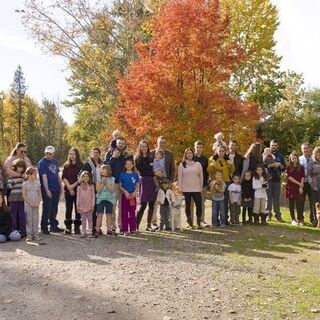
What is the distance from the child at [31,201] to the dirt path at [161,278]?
328mm

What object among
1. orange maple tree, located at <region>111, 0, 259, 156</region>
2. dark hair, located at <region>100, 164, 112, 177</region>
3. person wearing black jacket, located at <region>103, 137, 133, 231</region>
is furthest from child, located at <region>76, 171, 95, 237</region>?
orange maple tree, located at <region>111, 0, 259, 156</region>

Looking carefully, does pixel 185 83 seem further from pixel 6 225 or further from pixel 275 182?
pixel 6 225

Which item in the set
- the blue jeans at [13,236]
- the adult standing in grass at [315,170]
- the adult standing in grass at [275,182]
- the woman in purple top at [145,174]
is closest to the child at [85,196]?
the woman in purple top at [145,174]

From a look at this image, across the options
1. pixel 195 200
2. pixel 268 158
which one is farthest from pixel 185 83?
pixel 195 200

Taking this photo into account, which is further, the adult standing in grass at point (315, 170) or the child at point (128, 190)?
the adult standing in grass at point (315, 170)

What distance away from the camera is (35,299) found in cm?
555

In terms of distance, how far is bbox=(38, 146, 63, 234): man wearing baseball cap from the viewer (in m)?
9.91

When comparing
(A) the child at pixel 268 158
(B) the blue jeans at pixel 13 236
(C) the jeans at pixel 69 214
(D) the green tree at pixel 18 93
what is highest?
(D) the green tree at pixel 18 93

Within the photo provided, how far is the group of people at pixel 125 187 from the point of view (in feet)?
31.3

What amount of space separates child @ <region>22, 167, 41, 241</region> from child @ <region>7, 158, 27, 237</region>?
0.25 meters

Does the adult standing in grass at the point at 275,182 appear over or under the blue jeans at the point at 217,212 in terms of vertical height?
over

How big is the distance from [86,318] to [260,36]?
25.5 m

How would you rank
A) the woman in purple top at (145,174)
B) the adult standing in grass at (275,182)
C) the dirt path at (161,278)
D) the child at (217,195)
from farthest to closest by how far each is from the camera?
the adult standing in grass at (275,182)
the child at (217,195)
the woman in purple top at (145,174)
the dirt path at (161,278)

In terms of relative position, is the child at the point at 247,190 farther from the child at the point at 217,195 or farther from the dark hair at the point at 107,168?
the dark hair at the point at 107,168
